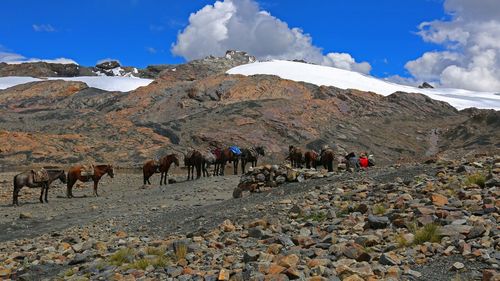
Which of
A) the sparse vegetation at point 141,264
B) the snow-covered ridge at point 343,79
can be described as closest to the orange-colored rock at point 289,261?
the sparse vegetation at point 141,264

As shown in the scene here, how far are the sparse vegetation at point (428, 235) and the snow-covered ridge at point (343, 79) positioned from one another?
212 ft

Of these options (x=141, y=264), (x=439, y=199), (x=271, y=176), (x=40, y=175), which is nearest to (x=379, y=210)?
(x=439, y=199)

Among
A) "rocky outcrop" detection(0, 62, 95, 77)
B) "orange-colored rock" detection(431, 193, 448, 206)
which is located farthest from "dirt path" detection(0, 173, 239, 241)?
"rocky outcrop" detection(0, 62, 95, 77)

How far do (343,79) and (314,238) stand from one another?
73042mm

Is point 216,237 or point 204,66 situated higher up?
point 204,66

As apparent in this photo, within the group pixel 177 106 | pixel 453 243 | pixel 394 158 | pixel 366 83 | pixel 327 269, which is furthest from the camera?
pixel 366 83

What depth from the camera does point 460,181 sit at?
1118 centimetres

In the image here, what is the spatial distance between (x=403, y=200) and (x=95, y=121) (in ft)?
155

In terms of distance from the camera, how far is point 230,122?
51.8m

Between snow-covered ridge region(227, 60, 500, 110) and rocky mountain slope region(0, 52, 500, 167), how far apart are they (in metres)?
7.67

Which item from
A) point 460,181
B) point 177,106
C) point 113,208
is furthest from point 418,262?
point 177,106

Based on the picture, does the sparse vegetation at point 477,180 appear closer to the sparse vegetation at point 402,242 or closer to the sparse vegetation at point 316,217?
the sparse vegetation at point 316,217

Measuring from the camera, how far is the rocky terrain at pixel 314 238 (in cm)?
664

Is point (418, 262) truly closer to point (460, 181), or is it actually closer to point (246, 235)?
point (246, 235)
